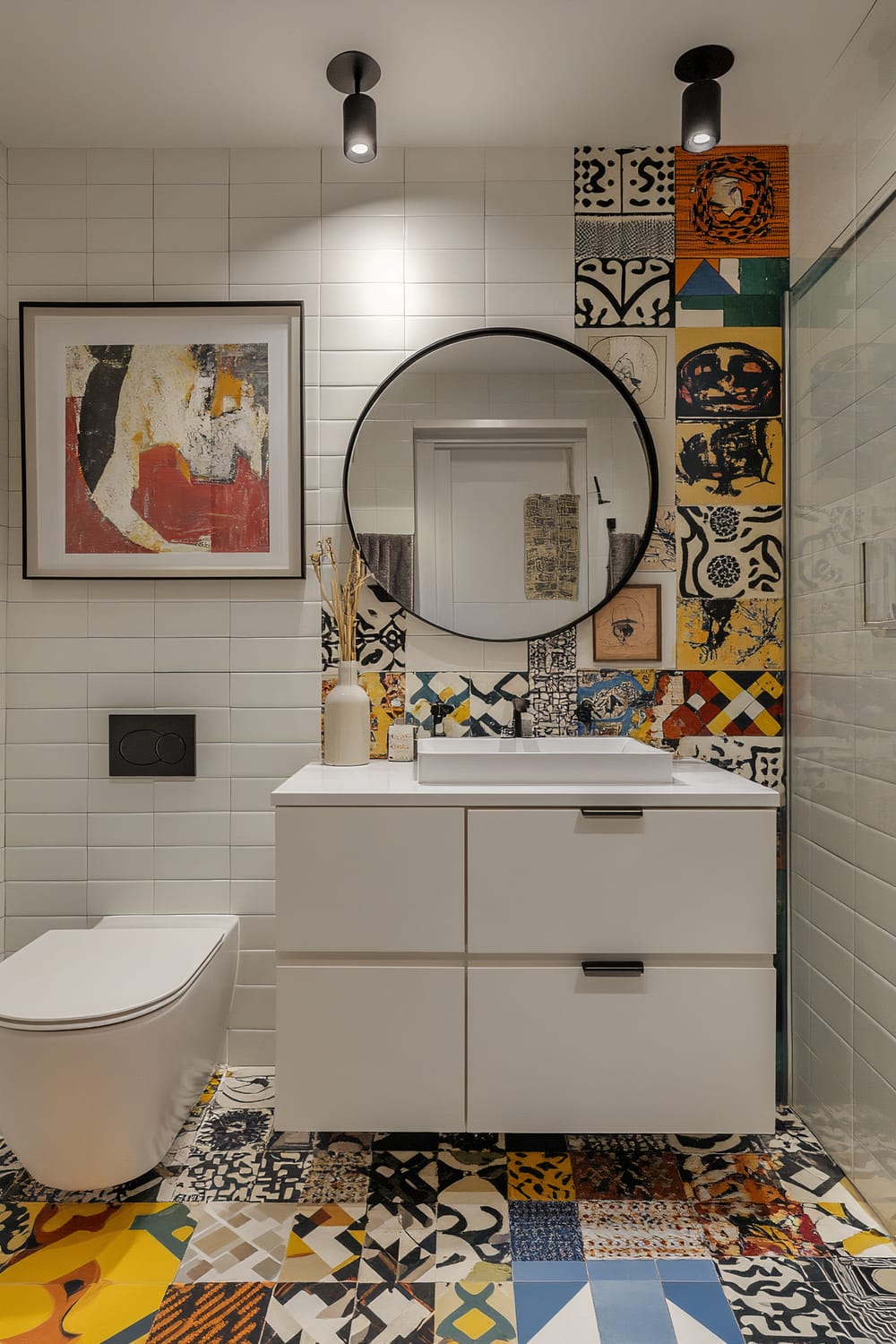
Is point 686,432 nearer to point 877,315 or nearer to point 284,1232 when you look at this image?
point 877,315

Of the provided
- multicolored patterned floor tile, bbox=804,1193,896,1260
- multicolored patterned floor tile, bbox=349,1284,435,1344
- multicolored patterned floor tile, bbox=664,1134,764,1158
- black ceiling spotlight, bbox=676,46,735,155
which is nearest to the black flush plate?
multicolored patterned floor tile, bbox=349,1284,435,1344

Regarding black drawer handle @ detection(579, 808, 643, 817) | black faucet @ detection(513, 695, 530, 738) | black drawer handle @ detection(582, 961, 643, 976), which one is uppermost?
black faucet @ detection(513, 695, 530, 738)

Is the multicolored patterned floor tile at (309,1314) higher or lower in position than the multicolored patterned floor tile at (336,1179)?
lower

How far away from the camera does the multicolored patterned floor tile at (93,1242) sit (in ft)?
4.80

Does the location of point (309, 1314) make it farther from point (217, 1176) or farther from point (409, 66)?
point (409, 66)

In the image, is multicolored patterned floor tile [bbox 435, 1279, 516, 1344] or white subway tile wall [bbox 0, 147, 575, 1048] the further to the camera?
white subway tile wall [bbox 0, 147, 575, 1048]

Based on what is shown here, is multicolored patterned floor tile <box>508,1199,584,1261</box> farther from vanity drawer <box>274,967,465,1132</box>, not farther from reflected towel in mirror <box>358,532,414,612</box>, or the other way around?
reflected towel in mirror <box>358,532,414,612</box>

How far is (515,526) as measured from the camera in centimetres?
211

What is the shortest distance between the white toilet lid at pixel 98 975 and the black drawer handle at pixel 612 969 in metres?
0.80

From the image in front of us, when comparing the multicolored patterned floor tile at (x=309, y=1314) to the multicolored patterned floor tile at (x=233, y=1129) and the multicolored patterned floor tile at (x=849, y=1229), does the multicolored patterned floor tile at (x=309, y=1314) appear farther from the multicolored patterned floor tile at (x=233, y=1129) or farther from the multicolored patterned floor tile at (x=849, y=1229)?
the multicolored patterned floor tile at (x=849, y=1229)

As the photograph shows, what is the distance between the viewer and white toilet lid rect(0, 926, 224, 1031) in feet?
4.90

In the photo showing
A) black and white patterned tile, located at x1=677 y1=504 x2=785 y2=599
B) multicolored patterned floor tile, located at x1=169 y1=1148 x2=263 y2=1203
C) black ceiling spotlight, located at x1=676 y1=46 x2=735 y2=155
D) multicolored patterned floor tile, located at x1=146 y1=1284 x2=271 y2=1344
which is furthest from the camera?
black and white patterned tile, located at x1=677 y1=504 x2=785 y2=599

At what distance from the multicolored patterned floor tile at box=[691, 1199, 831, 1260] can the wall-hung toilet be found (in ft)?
3.50

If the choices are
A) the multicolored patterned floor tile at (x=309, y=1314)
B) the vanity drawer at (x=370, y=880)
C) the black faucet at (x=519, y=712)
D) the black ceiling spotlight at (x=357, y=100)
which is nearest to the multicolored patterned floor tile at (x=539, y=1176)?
the multicolored patterned floor tile at (x=309, y=1314)
